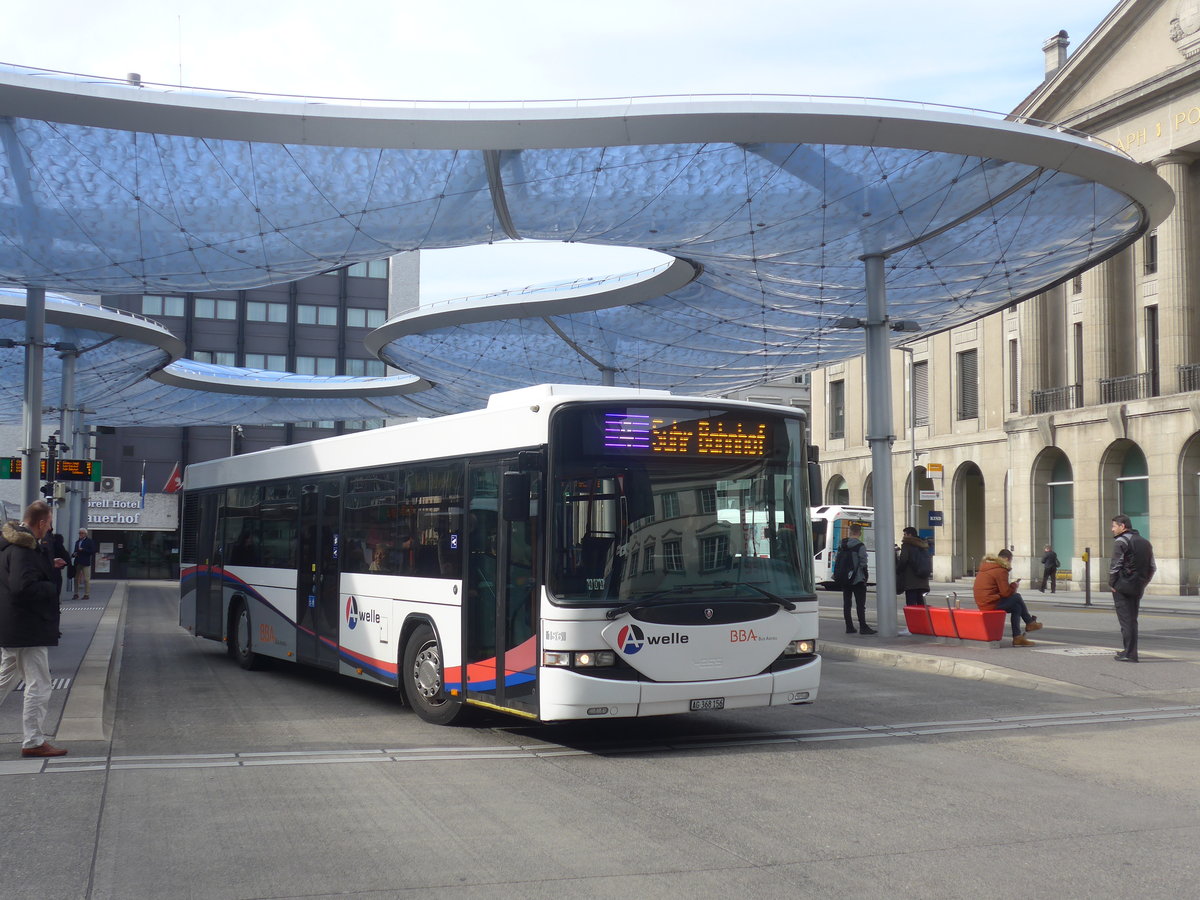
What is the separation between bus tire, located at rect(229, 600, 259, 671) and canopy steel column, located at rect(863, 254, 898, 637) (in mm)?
9561

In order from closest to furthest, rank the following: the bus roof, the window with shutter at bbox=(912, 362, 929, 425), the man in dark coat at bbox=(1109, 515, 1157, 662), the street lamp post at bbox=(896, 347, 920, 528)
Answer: the bus roof
the man in dark coat at bbox=(1109, 515, 1157, 662)
the street lamp post at bbox=(896, 347, 920, 528)
the window with shutter at bbox=(912, 362, 929, 425)

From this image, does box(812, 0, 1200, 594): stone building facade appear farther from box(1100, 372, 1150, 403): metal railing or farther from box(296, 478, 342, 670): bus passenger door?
box(296, 478, 342, 670): bus passenger door

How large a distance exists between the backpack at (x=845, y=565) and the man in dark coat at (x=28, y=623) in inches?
552

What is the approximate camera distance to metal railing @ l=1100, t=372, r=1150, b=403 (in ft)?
137

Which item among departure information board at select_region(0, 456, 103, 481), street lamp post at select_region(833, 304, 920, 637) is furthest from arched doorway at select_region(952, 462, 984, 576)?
departure information board at select_region(0, 456, 103, 481)

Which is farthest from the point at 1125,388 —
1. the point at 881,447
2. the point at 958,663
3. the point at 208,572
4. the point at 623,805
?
the point at 623,805

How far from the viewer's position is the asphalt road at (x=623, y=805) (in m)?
5.95

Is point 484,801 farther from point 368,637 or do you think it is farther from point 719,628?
point 368,637

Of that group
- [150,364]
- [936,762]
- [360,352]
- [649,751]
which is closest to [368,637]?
[649,751]

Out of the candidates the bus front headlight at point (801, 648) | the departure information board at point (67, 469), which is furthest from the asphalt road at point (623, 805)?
the departure information board at point (67, 469)

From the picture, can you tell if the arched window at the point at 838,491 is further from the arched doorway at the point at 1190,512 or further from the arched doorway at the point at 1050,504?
the arched doorway at the point at 1190,512

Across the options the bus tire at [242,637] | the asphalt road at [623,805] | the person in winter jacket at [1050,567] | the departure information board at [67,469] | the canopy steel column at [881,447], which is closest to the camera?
the asphalt road at [623,805]

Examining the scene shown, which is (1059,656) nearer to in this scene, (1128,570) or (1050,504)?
(1128,570)

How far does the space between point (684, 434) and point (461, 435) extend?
2.22 meters
